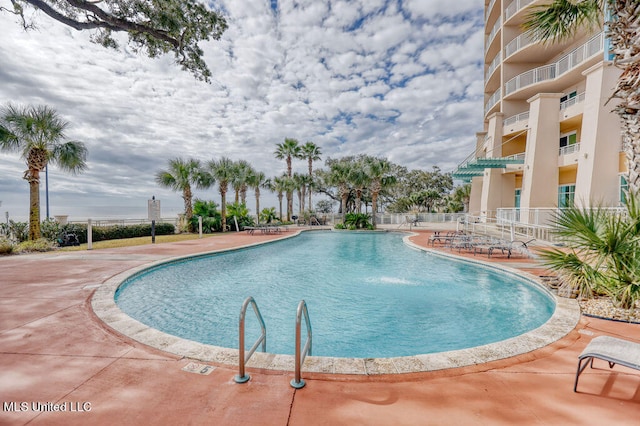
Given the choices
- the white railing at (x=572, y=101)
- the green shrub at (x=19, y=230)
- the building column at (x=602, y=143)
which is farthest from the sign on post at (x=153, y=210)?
the white railing at (x=572, y=101)

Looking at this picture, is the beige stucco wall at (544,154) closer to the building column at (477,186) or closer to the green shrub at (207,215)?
the building column at (477,186)

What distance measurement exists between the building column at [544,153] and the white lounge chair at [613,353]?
57.1 feet

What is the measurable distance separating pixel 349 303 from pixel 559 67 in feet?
68.2

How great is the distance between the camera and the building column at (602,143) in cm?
1345

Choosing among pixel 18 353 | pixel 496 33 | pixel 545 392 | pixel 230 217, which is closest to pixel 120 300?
pixel 18 353

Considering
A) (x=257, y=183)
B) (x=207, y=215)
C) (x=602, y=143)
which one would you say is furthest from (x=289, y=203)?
(x=602, y=143)

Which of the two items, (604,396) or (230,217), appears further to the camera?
(230,217)

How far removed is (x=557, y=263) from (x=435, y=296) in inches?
107

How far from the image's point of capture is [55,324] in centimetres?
426

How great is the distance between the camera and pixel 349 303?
686 centimetres

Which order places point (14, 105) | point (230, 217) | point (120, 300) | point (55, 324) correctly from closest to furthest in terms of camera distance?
point (55, 324), point (120, 300), point (14, 105), point (230, 217)

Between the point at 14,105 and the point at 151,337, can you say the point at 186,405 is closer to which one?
the point at 151,337

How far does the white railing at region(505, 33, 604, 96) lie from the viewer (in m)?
14.9

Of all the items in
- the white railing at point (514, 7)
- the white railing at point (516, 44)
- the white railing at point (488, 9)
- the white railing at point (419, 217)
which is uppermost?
the white railing at point (488, 9)
